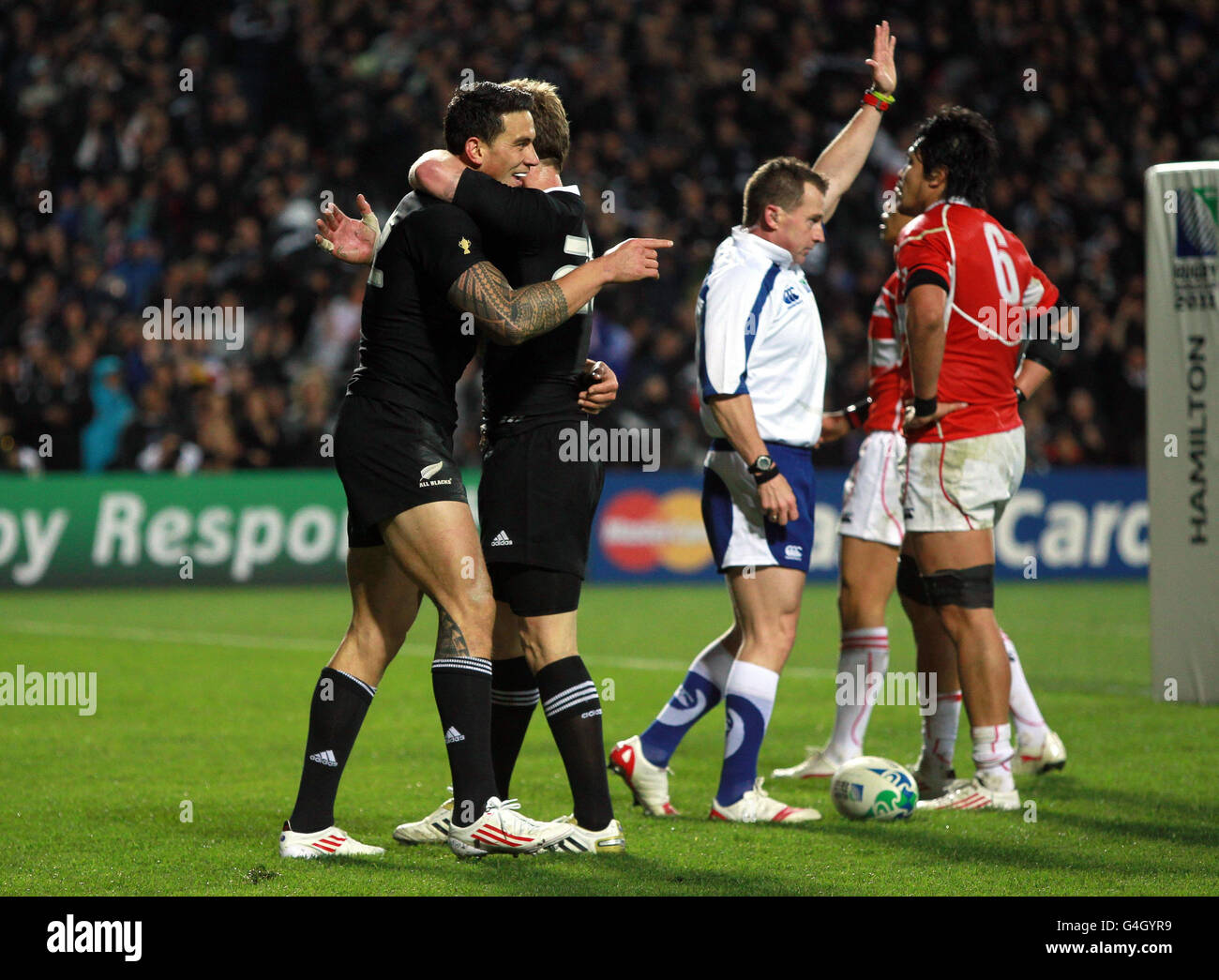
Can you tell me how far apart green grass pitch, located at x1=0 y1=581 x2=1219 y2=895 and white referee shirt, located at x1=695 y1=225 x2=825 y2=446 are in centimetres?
141

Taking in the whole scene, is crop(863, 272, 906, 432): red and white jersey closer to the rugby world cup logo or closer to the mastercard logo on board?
the rugby world cup logo

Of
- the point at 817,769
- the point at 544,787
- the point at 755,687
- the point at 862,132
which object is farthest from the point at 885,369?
the point at 544,787

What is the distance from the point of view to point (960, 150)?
18.8 feet

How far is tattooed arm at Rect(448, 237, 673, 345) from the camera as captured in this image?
14.4 ft

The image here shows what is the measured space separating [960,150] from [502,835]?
3017 millimetres

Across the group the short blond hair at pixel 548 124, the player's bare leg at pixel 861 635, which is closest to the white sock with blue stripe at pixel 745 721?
the player's bare leg at pixel 861 635

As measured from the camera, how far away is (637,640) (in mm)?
11148

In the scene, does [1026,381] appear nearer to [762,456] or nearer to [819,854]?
[762,456]

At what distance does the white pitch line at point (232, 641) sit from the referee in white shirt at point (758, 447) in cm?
419

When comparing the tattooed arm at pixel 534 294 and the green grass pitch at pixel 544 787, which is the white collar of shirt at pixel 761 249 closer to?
the tattooed arm at pixel 534 294

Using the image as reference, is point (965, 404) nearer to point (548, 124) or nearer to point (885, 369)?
point (885, 369)

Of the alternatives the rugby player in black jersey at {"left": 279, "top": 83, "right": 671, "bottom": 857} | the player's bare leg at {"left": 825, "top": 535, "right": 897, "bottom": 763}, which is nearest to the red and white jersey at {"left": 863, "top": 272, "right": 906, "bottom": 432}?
the player's bare leg at {"left": 825, "top": 535, "right": 897, "bottom": 763}

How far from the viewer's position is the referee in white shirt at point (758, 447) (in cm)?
526
